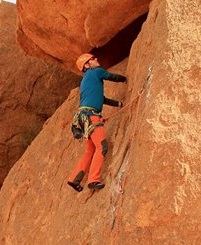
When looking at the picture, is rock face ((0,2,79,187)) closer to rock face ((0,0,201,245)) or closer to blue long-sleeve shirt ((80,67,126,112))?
rock face ((0,0,201,245))

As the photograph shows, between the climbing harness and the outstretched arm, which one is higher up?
the outstretched arm

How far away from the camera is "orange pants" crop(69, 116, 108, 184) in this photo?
6254 millimetres

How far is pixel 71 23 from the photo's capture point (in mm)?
8203

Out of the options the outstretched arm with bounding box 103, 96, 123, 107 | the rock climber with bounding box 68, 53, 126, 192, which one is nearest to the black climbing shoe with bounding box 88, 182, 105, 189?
the rock climber with bounding box 68, 53, 126, 192

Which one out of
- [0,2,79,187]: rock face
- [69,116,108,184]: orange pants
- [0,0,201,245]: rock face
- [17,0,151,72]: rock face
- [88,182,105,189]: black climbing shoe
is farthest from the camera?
[0,2,79,187]: rock face

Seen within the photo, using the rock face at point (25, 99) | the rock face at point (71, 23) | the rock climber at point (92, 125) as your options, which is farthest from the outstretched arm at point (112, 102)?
the rock face at point (25, 99)

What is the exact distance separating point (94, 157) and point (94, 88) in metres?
0.92

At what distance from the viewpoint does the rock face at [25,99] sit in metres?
12.0

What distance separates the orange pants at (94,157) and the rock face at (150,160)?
128 millimetres

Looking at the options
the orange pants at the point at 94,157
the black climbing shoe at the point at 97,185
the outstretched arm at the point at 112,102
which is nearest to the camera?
the black climbing shoe at the point at 97,185

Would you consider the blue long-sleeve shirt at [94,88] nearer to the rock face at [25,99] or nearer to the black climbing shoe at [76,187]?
the black climbing shoe at [76,187]

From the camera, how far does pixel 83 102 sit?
264 inches

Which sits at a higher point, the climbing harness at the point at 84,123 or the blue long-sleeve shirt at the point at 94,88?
the blue long-sleeve shirt at the point at 94,88

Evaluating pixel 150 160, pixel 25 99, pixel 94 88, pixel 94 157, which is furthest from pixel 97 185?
pixel 25 99
